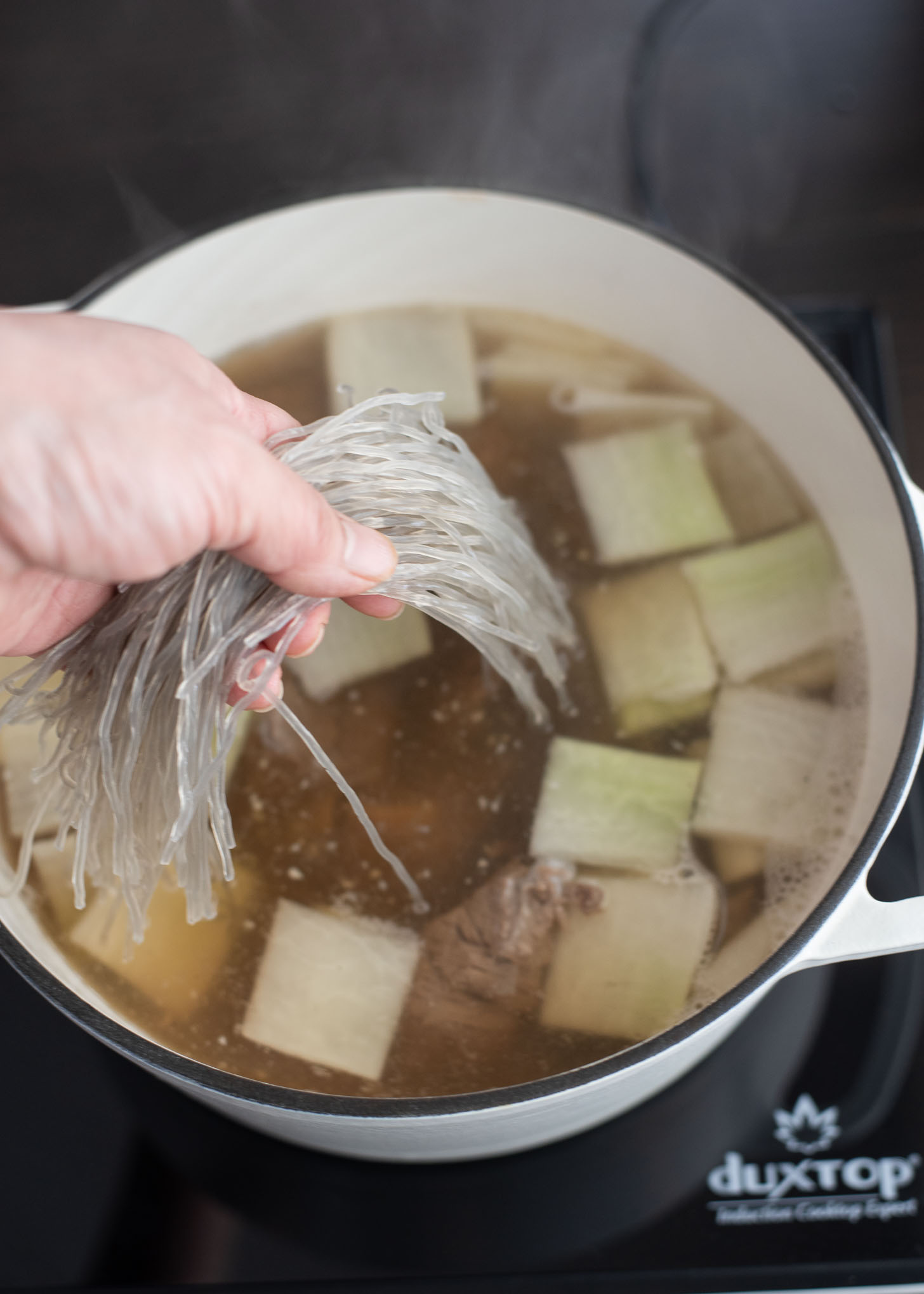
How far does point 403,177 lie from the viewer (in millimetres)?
1433

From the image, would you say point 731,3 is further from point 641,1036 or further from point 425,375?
point 641,1036

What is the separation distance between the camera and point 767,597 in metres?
1.11

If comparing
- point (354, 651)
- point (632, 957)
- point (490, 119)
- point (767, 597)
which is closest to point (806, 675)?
point (767, 597)

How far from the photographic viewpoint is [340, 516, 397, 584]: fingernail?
75 centimetres

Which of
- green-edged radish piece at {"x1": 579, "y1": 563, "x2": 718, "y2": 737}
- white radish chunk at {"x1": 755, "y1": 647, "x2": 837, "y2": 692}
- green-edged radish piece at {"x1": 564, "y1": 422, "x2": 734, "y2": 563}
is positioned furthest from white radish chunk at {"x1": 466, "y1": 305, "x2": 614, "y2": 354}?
white radish chunk at {"x1": 755, "y1": 647, "x2": 837, "y2": 692}

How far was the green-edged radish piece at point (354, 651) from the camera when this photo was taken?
42.8 inches

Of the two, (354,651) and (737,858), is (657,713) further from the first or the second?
(354,651)

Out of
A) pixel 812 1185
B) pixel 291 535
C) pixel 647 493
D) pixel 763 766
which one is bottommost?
pixel 812 1185

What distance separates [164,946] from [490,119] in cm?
117

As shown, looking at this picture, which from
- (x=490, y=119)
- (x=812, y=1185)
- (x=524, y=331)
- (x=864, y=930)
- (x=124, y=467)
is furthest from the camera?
(x=490, y=119)

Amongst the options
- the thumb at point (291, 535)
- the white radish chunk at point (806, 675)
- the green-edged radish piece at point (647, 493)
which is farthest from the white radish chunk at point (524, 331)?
the thumb at point (291, 535)

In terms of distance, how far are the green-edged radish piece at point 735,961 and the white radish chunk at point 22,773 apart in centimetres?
61

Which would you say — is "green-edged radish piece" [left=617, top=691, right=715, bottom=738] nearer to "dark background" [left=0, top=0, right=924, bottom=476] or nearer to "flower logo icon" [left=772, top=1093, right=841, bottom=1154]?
"flower logo icon" [left=772, top=1093, right=841, bottom=1154]

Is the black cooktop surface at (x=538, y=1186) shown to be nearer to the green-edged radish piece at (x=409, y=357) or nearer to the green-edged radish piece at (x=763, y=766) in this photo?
the green-edged radish piece at (x=763, y=766)
